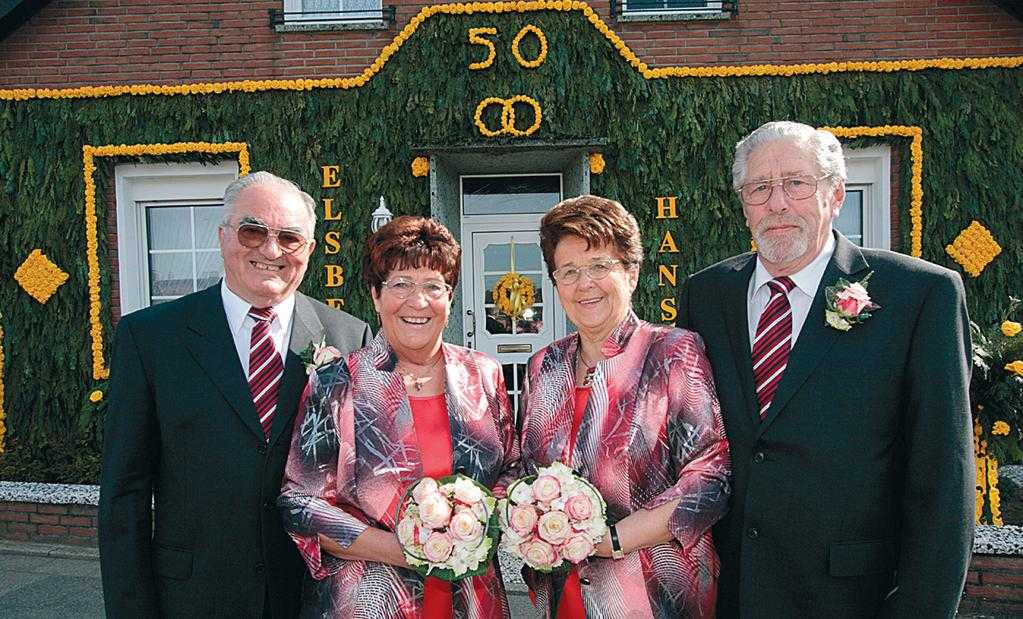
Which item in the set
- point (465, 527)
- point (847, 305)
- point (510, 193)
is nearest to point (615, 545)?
point (465, 527)

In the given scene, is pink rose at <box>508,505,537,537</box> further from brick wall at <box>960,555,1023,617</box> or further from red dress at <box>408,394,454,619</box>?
brick wall at <box>960,555,1023,617</box>

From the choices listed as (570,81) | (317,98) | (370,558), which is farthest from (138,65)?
(370,558)

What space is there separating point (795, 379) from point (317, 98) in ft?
21.4

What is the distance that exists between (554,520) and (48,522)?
5500 millimetres

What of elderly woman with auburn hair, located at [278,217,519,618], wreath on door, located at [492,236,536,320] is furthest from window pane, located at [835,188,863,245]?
elderly woman with auburn hair, located at [278,217,519,618]

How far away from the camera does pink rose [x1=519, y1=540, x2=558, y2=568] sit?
2.02 meters

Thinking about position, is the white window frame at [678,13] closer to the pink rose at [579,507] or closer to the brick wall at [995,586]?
the brick wall at [995,586]

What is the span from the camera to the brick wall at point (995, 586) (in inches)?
165

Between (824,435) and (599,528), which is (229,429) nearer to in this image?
(599,528)

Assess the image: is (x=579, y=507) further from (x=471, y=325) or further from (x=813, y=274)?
(x=471, y=325)

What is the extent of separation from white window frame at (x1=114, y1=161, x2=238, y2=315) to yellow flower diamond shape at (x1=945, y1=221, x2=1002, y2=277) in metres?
7.54

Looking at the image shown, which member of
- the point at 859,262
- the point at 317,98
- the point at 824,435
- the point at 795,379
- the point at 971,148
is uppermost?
the point at 317,98

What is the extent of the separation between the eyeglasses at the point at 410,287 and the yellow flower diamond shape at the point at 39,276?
6.94 metres

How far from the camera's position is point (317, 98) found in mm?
7492
